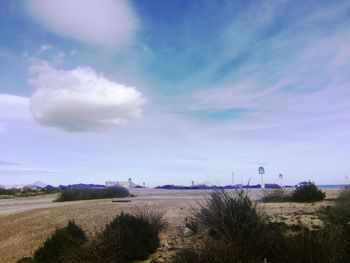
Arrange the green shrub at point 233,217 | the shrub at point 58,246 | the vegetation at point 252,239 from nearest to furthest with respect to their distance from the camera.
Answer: the vegetation at point 252,239 → the green shrub at point 233,217 → the shrub at point 58,246

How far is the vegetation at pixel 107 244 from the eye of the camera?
41.5 feet

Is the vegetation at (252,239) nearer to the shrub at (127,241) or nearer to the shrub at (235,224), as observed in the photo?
the shrub at (235,224)

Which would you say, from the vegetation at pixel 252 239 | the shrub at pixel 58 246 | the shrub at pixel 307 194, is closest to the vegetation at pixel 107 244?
the shrub at pixel 58 246

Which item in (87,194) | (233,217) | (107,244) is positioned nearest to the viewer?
(107,244)

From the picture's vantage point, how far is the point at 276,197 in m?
28.2

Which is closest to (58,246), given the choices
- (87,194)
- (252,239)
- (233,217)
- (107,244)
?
(107,244)

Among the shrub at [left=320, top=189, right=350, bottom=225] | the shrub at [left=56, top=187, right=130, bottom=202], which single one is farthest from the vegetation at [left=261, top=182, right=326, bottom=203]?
the shrub at [left=56, top=187, right=130, bottom=202]

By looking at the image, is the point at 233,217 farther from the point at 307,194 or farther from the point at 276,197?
the point at 276,197

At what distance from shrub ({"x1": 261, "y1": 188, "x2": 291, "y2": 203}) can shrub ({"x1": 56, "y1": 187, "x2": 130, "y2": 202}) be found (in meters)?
18.2

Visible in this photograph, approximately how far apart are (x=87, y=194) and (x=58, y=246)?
3016cm

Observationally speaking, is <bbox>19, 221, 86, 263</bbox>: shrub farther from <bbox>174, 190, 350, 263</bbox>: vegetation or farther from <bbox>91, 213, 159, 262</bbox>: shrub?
<bbox>174, 190, 350, 263</bbox>: vegetation

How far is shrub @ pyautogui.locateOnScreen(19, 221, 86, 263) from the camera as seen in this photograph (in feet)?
44.1

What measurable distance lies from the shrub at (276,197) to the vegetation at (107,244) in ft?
42.9

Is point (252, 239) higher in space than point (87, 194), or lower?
lower
